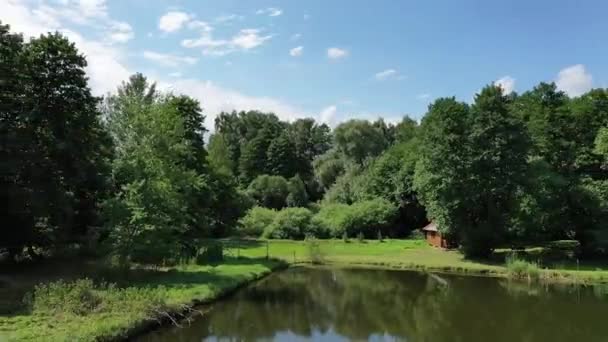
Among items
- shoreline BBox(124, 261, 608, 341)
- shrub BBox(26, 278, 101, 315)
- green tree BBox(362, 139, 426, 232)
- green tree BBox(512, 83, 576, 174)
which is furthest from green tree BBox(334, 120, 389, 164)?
shrub BBox(26, 278, 101, 315)

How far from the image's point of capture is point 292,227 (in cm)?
6066

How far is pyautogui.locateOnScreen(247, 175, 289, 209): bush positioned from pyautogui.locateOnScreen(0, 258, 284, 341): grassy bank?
49095 millimetres

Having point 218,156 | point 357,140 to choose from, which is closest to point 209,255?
point 218,156

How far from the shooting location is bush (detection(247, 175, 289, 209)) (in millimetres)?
77500

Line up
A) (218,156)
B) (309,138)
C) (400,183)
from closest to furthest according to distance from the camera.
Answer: (218,156), (400,183), (309,138)

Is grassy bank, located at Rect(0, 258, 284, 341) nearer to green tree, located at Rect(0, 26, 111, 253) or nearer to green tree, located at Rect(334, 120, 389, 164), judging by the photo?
green tree, located at Rect(0, 26, 111, 253)

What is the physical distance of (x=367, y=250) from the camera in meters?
48.9

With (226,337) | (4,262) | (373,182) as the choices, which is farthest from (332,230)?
(226,337)

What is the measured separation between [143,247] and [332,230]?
34.4m

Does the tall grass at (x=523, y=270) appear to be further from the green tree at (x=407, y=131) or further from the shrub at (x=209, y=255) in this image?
the green tree at (x=407, y=131)

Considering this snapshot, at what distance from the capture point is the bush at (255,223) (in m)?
64.2

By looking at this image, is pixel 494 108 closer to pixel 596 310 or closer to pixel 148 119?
pixel 596 310

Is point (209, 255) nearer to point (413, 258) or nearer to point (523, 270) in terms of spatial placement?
point (413, 258)

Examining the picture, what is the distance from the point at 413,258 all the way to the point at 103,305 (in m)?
28.8
